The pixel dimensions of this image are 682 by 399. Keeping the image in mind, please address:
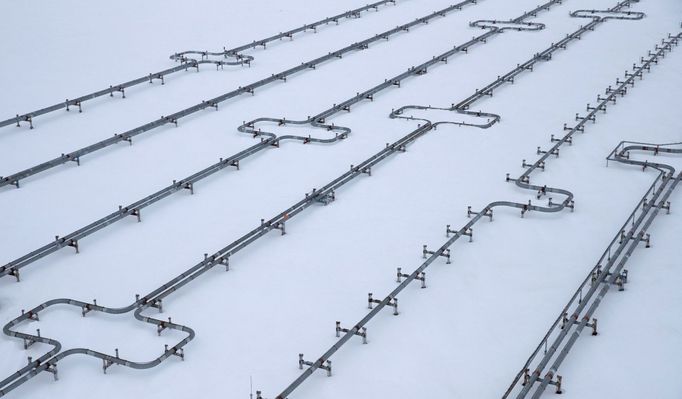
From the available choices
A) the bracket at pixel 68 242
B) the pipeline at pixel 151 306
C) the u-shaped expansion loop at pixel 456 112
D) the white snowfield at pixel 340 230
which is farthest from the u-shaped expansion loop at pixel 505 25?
the bracket at pixel 68 242

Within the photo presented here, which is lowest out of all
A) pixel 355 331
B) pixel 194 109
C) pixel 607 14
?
pixel 607 14

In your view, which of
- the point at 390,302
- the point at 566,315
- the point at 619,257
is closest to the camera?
the point at 566,315

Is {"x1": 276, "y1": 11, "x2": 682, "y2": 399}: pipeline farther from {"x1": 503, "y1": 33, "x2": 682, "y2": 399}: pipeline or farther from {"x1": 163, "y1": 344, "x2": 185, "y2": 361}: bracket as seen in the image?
{"x1": 163, "y1": 344, "x2": 185, "y2": 361}: bracket

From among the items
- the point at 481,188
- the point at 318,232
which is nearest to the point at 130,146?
the point at 318,232

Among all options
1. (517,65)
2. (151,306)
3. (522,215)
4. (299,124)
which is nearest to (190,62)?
(299,124)

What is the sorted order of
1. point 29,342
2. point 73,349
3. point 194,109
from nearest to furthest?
point 73,349
point 29,342
point 194,109

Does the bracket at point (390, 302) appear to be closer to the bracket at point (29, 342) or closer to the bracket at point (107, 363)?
the bracket at point (107, 363)

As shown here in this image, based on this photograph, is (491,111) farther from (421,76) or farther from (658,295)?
(658,295)

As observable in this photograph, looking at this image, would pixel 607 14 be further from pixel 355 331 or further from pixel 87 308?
pixel 87 308
